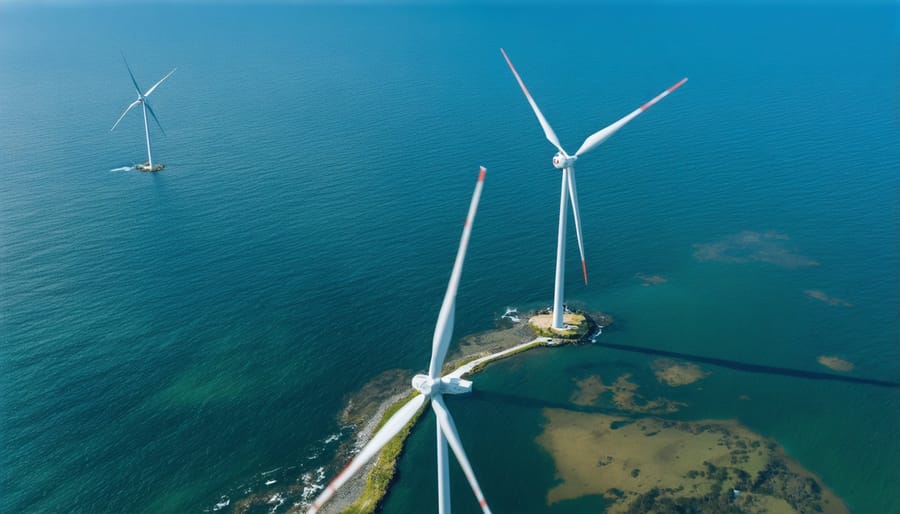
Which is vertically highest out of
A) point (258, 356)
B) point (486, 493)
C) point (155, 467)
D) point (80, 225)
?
point (80, 225)

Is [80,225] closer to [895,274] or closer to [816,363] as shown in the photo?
[816,363]

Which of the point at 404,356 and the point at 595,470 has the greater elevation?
the point at 404,356

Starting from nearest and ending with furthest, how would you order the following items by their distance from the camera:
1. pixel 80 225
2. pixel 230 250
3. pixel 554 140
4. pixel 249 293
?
pixel 554 140 < pixel 249 293 < pixel 230 250 < pixel 80 225

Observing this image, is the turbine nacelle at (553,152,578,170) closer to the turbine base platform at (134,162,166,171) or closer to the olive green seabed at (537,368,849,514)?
the olive green seabed at (537,368,849,514)

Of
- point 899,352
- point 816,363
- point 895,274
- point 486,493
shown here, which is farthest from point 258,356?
point 895,274

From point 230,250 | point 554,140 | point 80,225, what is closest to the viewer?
point 554,140
